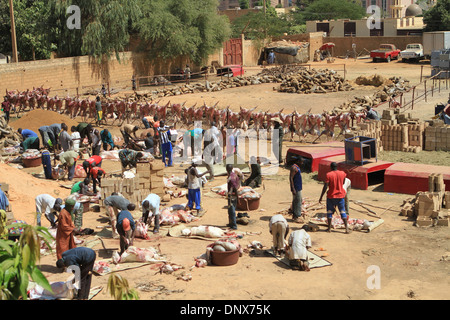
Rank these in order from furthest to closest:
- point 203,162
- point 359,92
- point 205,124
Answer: point 359,92 < point 205,124 < point 203,162

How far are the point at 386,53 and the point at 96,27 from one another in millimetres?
22820

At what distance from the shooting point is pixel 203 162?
55.1 feet

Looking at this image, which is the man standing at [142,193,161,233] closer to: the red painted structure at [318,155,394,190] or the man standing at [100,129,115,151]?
the red painted structure at [318,155,394,190]

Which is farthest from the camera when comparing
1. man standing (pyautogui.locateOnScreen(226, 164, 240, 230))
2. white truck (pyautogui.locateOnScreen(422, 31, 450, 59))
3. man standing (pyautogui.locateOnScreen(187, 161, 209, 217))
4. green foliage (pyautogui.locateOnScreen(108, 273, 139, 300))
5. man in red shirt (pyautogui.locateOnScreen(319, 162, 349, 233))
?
white truck (pyautogui.locateOnScreen(422, 31, 450, 59))

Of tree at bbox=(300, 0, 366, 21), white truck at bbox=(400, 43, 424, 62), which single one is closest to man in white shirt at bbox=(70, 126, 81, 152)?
white truck at bbox=(400, 43, 424, 62)

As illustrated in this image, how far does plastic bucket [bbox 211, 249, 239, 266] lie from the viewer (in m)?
10.3

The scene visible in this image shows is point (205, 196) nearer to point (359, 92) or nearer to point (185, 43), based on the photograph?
point (359, 92)

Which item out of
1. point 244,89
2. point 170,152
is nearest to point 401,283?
point 170,152

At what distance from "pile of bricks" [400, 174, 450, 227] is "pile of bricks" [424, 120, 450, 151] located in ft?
19.3

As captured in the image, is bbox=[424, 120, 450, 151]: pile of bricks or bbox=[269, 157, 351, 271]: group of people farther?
bbox=[424, 120, 450, 151]: pile of bricks

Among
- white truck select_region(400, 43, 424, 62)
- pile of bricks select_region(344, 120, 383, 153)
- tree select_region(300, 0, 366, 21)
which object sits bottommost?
pile of bricks select_region(344, 120, 383, 153)

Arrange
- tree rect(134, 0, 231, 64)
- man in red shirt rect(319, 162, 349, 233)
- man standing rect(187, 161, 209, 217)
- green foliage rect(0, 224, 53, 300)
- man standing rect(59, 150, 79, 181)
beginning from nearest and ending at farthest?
green foliage rect(0, 224, 53, 300), man in red shirt rect(319, 162, 349, 233), man standing rect(187, 161, 209, 217), man standing rect(59, 150, 79, 181), tree rect(134, 0, 231, 64)

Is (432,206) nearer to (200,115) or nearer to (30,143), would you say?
(200,115)

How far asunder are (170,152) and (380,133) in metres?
6.61
